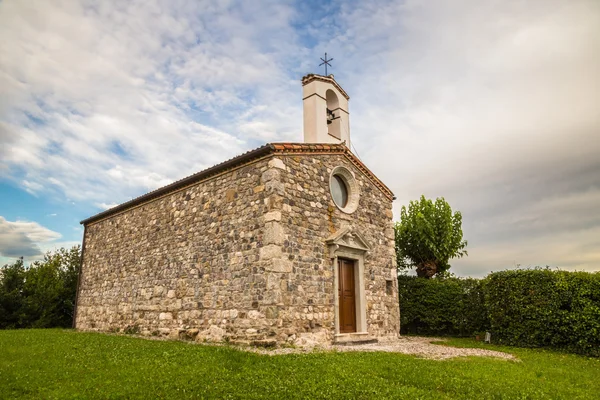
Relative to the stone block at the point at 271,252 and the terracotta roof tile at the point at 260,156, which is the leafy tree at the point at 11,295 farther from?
the stone block at the point at 271,252

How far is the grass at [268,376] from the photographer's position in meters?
5.22

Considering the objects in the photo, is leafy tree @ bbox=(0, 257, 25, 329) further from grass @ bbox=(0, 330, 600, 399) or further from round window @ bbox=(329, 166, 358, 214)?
round window @ bbox=(329, 166, 358, 214)

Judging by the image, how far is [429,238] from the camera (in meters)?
17.9

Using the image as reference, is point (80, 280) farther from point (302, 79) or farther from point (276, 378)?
point (276, 378)

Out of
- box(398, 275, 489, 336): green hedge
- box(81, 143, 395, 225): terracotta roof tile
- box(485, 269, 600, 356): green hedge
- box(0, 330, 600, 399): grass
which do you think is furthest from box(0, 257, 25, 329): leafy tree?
box(485, 269, 600, 356): green hedge

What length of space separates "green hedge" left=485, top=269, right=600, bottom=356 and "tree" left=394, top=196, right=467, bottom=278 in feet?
17.5

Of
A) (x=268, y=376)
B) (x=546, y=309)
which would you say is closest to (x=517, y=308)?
(x=546, y=309)

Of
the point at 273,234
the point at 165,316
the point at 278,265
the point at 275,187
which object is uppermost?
the point at 275,187

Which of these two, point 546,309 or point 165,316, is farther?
point 165,316

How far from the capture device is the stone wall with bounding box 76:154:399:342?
30.3 ft

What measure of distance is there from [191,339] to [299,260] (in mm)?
3645

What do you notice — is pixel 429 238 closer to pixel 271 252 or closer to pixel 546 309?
pixel 546 309

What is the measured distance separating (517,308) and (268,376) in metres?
8.81

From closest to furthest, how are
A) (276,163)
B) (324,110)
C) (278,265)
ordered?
1. (278,265)
2. (276,163)
3. (324,110)
